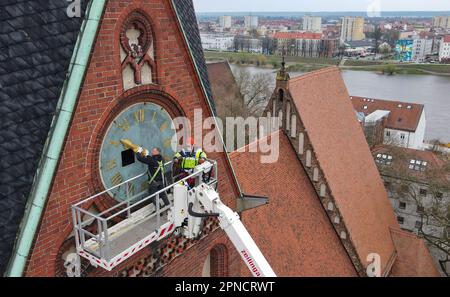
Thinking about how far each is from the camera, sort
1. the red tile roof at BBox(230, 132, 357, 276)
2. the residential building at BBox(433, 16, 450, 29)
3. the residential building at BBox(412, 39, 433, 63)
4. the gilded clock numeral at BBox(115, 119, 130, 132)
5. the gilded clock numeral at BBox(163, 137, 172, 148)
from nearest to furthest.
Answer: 1. the gilded clock numeral at BBox(115, 119, 130, 132)
2. the gilded clock numeral at BBox(163, 137, 172, 148)
3. the red tile roof at BBox(230, 132, 357, 276)
4. the residential building at BBox(412, 39, 433, 63)
5. the residential building at BBox(433, 16, 450, 29)

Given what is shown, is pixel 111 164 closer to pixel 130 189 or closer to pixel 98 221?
pixel 130 189

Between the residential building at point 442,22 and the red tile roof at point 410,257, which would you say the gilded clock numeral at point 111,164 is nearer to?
the red tile roof at point 410,257

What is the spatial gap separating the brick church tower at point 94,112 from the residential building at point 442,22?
6155 inches

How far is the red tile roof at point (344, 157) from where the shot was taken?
14090mm

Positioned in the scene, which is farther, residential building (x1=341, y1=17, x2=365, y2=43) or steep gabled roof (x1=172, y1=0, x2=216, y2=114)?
residential building (x1=341, y1=17, x2=365, y2=43)

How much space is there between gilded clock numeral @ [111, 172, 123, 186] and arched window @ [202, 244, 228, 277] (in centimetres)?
271

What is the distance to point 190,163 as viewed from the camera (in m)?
5.98

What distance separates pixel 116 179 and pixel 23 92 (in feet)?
5.39

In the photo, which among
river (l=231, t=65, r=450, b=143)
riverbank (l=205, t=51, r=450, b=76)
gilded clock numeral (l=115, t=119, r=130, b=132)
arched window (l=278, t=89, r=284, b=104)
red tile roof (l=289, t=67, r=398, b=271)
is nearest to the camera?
gilded clock numeral (l=115, t=119, r=130, b=132)

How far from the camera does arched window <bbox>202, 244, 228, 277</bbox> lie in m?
7.62

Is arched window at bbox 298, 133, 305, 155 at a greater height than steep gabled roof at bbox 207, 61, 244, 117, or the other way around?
arched window at bbox 298, 133, 305, 155

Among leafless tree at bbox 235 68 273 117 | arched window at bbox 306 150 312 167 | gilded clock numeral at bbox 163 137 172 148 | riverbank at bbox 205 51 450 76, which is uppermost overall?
gilded clock numeral at bbox 163 137 172 148

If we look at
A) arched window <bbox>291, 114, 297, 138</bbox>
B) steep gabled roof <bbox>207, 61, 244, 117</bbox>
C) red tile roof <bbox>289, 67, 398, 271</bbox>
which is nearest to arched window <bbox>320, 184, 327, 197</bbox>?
red tile roof <bbox>289, 67, 398, 271</bbox>

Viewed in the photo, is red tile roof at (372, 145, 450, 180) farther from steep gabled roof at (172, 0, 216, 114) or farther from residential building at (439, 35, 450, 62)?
residential building at (439, 35, 450, 62)
